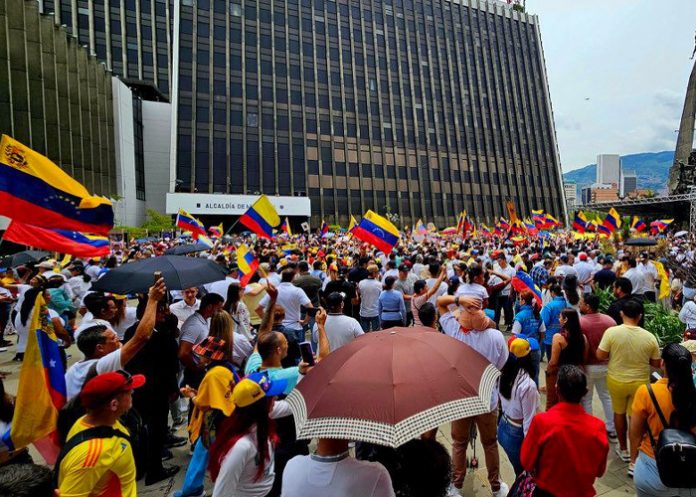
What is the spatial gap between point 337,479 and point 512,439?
207 cm

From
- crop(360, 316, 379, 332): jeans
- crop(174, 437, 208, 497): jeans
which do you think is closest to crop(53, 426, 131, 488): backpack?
crop(174, 437, 208, 497): jeans

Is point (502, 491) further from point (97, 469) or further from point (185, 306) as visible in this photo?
point (185, 306)

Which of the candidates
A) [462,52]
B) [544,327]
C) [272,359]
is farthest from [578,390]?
[462,52]

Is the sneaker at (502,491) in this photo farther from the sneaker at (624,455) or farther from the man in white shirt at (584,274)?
the man in white shirt at (584,274)

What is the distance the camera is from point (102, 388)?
221 cm

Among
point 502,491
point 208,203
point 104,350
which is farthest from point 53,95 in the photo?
point 502,491

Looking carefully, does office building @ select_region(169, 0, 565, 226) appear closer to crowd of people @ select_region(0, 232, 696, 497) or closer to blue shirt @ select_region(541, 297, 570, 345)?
crowd of people @ select_region(0, 232, 696, 497)

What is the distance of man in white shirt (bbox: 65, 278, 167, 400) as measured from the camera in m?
3.03

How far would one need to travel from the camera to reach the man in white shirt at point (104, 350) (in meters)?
3.03

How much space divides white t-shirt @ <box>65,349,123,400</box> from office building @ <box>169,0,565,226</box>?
133ft

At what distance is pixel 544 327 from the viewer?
5398 millimetres

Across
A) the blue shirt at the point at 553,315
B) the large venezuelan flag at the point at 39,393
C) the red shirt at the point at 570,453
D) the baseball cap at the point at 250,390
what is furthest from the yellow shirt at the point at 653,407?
the large venezuelan flag at the point at 39,393

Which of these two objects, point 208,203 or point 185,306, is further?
point 208,203

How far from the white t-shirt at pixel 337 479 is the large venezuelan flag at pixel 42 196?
11.4 feet
